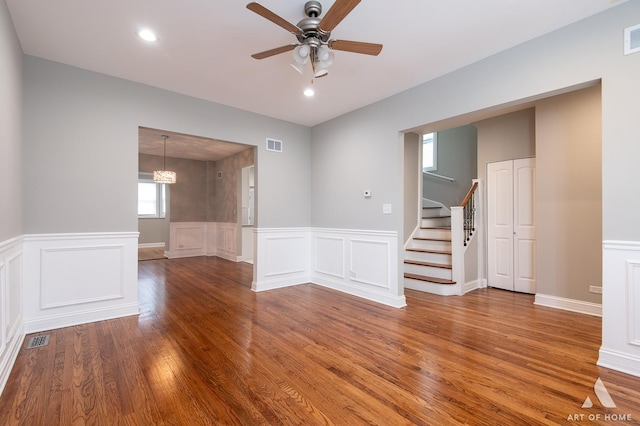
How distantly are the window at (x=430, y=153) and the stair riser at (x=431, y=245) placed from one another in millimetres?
2835

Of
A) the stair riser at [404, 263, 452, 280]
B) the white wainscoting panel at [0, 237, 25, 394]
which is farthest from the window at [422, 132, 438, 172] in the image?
the white wainscoting panel at [0, 237, 25, 394]

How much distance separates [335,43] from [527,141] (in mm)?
3715

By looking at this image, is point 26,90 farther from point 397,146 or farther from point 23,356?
point 397,146

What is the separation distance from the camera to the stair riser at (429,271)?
15.0 feet

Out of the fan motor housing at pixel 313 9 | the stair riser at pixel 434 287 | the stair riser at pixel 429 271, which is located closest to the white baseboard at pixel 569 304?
the stair riser at pixel 434 287

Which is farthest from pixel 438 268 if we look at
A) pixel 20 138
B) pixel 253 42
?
pixel 20 138

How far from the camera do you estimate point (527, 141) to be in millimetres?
4438

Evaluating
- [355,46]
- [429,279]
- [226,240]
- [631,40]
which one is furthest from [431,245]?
[226,240]

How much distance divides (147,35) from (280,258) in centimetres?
344

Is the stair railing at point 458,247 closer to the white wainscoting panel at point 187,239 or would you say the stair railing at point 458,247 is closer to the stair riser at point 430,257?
the stair riser at point 430,257

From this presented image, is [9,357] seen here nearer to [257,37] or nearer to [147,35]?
[147,35]

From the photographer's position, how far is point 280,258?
16.3ft

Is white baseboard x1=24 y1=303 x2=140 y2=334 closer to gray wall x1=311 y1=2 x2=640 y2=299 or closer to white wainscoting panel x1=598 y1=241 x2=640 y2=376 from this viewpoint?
gray wall x1=311 y1=2 x2=640 y2=299

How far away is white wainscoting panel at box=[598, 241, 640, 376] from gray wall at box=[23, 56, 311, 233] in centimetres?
461
